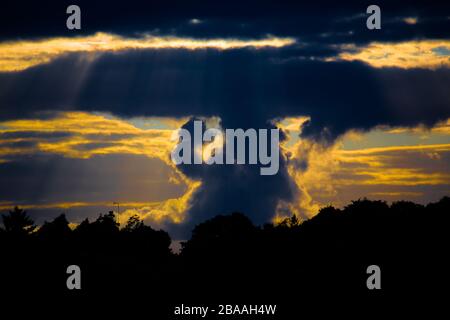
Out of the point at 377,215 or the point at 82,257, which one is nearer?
the point at 82,257

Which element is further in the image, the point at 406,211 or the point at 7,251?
the point at 406,211

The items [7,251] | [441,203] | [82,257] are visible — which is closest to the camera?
[7,251]

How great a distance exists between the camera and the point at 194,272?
427 feet

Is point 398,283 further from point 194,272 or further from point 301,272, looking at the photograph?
point 194,272
